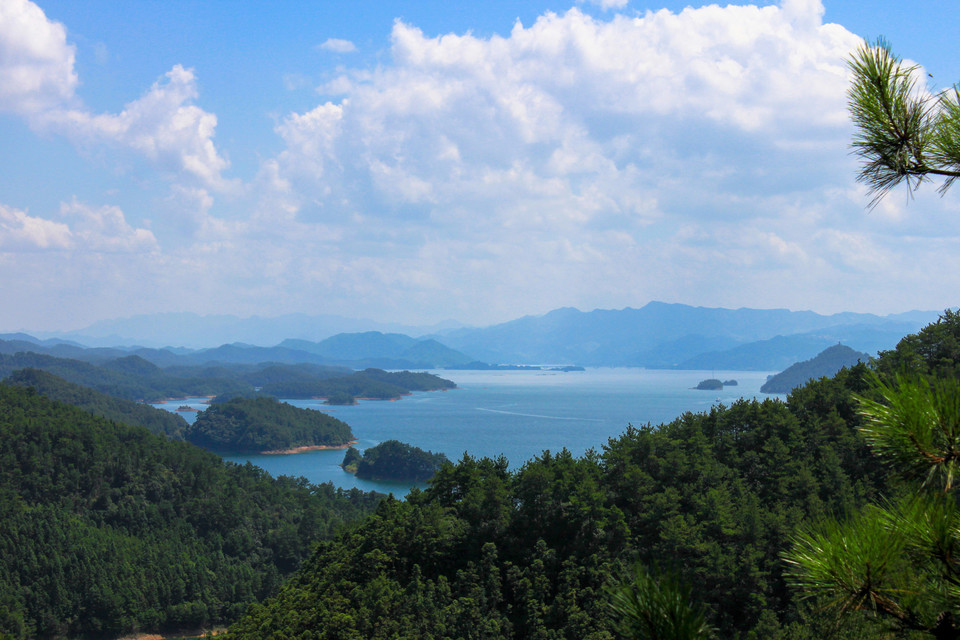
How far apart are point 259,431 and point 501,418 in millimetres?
31022

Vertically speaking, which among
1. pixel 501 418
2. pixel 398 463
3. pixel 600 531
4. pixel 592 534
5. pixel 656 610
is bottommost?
pixel 398 463

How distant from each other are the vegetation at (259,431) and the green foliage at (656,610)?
3159 inches

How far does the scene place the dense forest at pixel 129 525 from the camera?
2994cm

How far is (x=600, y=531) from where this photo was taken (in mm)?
16828

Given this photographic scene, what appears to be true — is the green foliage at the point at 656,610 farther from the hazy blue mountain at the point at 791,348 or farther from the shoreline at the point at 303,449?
the hazy blue mountain at the point at 791,348

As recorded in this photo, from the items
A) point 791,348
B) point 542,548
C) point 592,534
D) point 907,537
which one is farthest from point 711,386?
point 907,537

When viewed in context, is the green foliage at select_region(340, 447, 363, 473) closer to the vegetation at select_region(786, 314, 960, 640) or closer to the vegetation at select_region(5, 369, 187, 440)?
the vegetation at select_region(5, 369, 187, 440)

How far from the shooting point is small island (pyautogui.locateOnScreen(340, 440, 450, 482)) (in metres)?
56.4

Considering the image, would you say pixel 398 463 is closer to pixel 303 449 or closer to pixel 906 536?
pixel 303 449

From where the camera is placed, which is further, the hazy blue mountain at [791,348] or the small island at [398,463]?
the hazy blue mountain at [791,348]

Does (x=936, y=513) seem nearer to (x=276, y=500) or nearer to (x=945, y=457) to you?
(x=945, y=457)

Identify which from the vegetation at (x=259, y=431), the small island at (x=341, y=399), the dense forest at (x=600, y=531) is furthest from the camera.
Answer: the small island at (x=341, y=399)

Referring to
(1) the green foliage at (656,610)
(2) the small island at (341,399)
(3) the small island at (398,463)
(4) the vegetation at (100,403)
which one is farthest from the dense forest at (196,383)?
(1) the green foliage at (656,610)

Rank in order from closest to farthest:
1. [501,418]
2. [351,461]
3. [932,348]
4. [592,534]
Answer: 1. [592,534]
2. [932,348]
3. [351,461]
4. [501,418]
